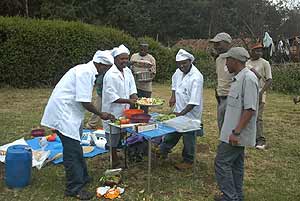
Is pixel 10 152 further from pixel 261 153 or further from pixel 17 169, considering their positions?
pixel 261 153

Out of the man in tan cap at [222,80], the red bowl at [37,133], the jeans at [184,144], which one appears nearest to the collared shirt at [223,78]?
the man in tan cap at [222,80]

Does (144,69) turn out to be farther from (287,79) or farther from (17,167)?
(287,79)

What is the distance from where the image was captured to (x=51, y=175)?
16.0 feet

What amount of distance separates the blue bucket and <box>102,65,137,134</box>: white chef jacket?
43.0 inches

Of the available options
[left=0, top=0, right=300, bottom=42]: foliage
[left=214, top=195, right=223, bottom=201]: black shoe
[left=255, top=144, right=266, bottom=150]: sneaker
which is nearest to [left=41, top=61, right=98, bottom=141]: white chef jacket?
[left=214, top=195, right=223, bottom=201]: black shoe

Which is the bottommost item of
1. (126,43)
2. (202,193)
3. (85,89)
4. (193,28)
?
(202,193)

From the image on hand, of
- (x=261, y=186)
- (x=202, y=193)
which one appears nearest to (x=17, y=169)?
(x=202, y=193)

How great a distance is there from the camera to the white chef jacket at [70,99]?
13.1 ft

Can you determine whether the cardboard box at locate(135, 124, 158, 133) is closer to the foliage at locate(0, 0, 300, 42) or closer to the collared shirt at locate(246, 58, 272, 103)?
the collared shirt at locate(246, 58, 272, 103)

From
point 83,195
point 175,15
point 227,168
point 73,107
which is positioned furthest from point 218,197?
point 175,15

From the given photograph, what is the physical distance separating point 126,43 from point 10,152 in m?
11.5

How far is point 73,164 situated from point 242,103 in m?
1.96

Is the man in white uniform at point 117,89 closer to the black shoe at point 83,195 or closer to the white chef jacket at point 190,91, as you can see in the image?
the white chef jacket at point 190,91

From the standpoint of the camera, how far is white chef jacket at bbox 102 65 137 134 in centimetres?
472
